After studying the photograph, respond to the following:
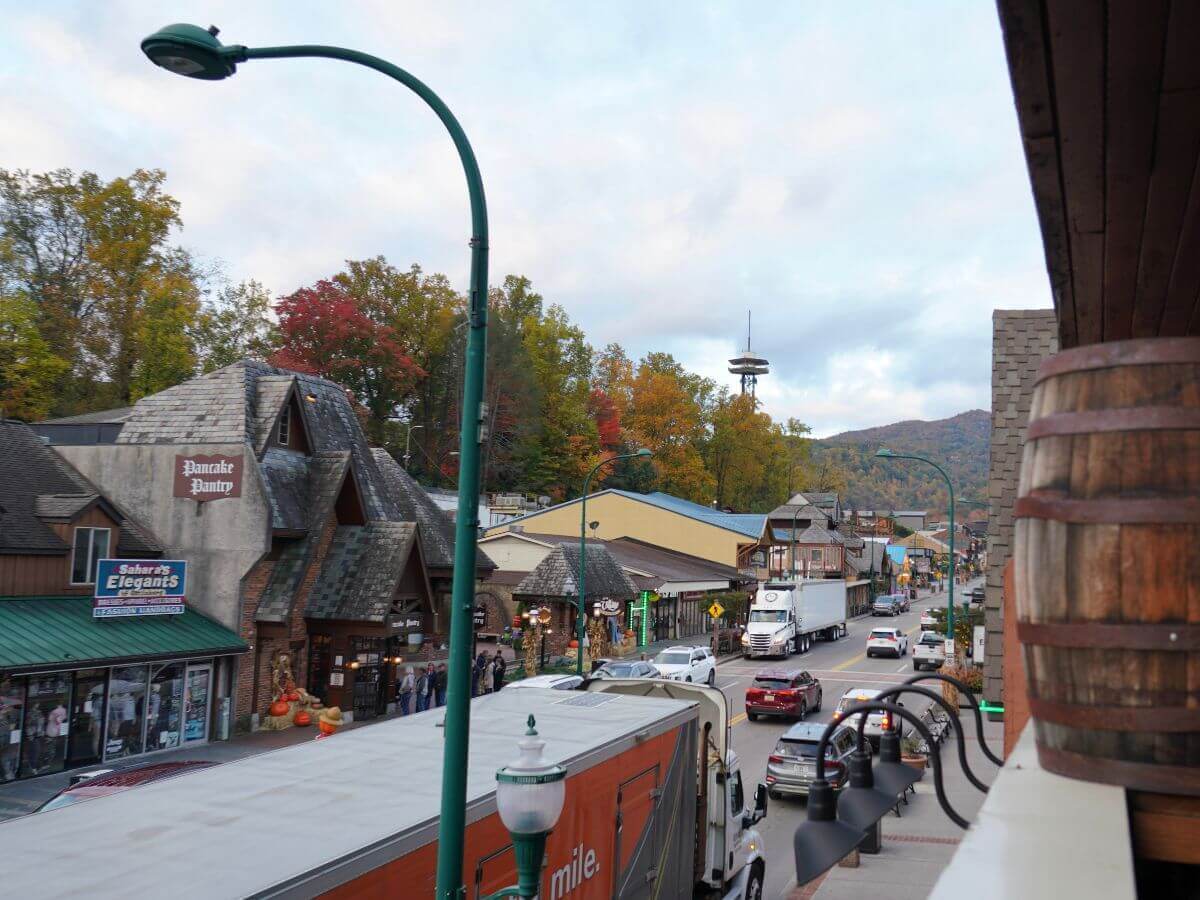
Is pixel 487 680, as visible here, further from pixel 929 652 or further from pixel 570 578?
pixel 929 652

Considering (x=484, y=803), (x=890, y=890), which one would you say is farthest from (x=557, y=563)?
(x=484, y=803)

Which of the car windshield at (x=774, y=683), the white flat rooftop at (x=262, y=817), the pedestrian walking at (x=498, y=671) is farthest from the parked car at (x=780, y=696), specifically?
the white flat rooftop at (x=262, y=817)

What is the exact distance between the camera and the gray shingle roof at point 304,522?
2750 centimetres

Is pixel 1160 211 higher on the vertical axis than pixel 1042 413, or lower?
higher

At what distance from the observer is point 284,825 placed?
6785mm

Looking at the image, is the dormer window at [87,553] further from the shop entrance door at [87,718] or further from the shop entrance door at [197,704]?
the shop entrance door at [197,704]

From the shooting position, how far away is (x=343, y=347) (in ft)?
201

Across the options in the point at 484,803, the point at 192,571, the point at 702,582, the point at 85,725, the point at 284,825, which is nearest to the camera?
the point at 284,825

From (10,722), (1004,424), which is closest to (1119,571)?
(1004,424)

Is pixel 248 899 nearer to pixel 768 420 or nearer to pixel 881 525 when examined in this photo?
pixel 768 420

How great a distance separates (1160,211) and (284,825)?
621 centimetres

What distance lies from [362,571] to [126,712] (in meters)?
7.48

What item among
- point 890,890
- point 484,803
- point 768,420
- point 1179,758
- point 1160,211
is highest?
point 768,420

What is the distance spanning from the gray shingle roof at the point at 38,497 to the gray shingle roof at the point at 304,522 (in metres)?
3.22
